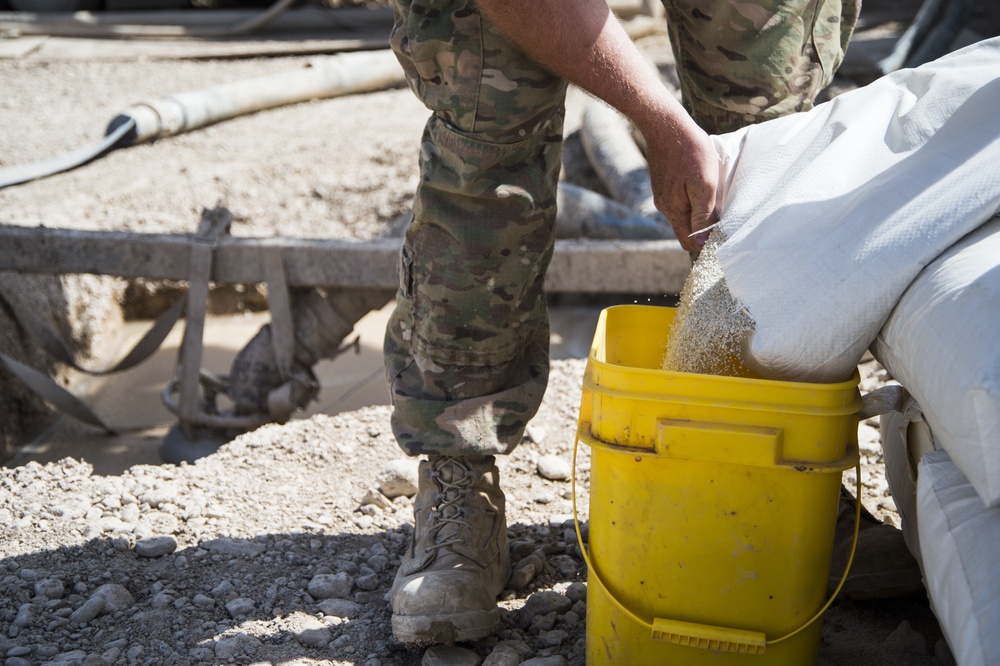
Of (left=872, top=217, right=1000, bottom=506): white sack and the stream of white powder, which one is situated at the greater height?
(left=872, top=217, right=1000, bottom=506): white sack

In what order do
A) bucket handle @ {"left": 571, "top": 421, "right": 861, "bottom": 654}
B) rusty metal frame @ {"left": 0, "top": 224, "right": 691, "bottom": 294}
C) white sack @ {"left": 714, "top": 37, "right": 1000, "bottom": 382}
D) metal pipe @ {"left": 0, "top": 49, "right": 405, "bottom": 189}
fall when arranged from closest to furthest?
white sack @ {"left": 714, "top": 37, "right": 1000, "bottom": 382}
bucket handle @ {"left": 571, "top": 421, "right": 861, "bottom": 654}
rusty metal frame @ {"left": 0, "top": 224, "right": 691, "bottom": 294}
metal pipe @ {"left": 0, "top": 49, "right": 405, "bottom": 189}

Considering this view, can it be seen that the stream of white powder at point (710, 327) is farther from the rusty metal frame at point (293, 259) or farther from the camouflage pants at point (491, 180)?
the rusty metal frame at point (293, 259)

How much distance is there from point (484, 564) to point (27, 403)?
2.81 meters

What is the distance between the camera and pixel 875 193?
1.28 meters

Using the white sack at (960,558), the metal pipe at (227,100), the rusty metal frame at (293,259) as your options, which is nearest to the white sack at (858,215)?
the white sack at (960,558)

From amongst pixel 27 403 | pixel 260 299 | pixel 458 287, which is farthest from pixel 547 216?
pixel 260 299

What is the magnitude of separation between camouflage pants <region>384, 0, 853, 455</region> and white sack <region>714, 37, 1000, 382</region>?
1.22ft

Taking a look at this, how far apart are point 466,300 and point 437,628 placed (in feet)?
1.91

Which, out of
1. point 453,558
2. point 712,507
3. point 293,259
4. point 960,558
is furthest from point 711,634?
point 293,259

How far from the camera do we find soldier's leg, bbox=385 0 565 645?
1.55m

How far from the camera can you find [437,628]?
158cm

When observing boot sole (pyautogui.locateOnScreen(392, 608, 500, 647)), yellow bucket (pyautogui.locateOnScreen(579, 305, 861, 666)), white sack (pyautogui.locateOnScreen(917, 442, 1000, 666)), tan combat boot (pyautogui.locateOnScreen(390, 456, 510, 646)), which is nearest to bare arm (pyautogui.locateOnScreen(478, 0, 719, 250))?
yellow bucket (pyautogui.locateOnScreen(579, 305, 861, 666))

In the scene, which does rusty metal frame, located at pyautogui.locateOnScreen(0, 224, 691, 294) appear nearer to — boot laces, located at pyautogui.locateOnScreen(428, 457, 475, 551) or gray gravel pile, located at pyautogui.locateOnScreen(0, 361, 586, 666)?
gray gravel pile, located at pyautogui.locateOnScreen(0, 361, 586, 666)

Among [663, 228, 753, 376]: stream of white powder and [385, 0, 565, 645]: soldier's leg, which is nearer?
[663, 228, 753, 376]: stream of white powder
